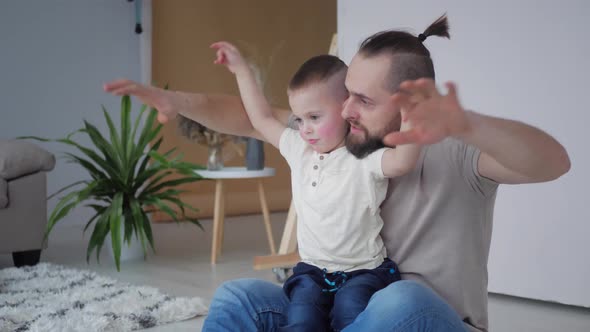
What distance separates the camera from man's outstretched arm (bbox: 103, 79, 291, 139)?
1.10 m

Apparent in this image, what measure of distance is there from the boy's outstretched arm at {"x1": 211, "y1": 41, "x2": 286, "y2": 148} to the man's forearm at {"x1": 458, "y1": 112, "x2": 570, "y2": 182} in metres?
0.54

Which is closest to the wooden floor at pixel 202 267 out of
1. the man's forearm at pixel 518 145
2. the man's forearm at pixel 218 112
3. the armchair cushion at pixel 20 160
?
the armchair cushion at pixel 20 160

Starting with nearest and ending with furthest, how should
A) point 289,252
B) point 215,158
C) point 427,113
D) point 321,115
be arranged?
1. point 427,113
2. point 321,115
3. point 289,252
4. point 215,158

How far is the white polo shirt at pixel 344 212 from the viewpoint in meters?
1.15

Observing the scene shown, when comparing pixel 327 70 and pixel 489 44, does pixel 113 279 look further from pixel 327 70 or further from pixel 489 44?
pixel 327 70

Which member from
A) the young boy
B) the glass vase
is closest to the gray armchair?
the glass vase

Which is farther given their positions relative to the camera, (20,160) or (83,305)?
(20,160)

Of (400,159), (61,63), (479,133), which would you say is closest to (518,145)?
(479,133)

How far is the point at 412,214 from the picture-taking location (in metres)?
1.19

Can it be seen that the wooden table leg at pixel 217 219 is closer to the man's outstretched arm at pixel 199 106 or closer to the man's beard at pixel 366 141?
the man's outstretched arm at pixel 199 106

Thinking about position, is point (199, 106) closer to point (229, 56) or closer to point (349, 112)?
point (229, 56)

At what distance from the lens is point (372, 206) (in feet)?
3.78

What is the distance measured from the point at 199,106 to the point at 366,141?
338mm

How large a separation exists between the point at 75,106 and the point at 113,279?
2.48 m
